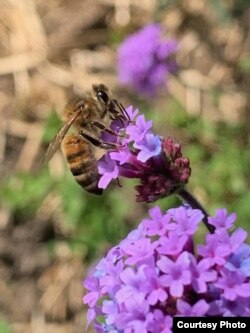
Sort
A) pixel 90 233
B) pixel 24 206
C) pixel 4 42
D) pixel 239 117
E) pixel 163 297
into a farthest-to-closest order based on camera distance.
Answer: pixel 4 42, pixel 239 117, pixel 24 206, pixel 90 233, pixel 163 297

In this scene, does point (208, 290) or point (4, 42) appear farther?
point (4, 42)

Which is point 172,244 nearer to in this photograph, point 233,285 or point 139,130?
point 233,285

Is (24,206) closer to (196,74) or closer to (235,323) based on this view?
(196,74)

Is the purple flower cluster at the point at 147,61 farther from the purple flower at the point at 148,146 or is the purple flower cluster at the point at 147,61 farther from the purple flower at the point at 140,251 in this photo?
the purple flower at the point at 140,251

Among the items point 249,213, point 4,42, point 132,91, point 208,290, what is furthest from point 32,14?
point 208,290

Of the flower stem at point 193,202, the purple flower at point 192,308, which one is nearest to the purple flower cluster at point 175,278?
the purple flower at point 192,308

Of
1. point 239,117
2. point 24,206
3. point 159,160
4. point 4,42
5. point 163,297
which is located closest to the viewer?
point 163,297

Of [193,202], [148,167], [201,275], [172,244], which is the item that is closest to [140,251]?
[172,244]
